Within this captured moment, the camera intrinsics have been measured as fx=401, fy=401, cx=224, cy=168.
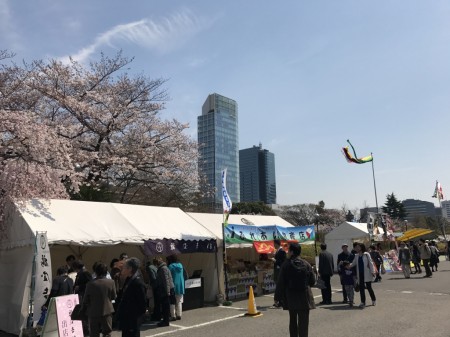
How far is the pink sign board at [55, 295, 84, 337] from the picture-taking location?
702 centimetres

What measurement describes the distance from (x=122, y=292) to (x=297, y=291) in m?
2.69

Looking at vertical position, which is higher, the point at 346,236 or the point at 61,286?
the point at 346,236

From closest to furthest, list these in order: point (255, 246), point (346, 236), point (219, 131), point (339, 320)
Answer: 1. point (339, 320)
2. point (255, 246)
3. point (346, 236)
4. point (219, 131)

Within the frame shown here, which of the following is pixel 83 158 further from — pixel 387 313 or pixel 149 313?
pixel 387 313

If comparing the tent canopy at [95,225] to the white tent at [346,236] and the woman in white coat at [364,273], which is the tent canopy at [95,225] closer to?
the woman in white coat at [364,273]

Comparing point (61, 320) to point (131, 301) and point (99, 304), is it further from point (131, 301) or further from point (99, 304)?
point (131, 301)

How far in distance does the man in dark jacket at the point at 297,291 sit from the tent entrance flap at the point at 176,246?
501cm

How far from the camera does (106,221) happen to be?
10.7 meters

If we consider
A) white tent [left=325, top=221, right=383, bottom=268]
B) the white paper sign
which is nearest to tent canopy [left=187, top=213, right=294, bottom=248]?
the white paper sign

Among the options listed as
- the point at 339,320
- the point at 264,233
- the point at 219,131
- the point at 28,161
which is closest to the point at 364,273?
the point at 339,320

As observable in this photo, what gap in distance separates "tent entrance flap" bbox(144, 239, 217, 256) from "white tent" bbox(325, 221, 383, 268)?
1393 cm

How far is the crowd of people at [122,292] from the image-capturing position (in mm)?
5855

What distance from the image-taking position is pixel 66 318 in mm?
7141

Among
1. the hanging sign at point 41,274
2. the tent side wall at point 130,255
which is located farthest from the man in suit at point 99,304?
the tent side wall at point 130,255
